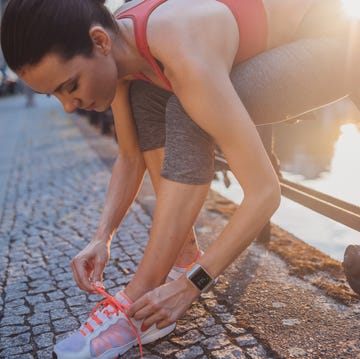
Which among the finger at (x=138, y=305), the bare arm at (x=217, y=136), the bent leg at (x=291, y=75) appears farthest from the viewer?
the bent leg at (x=291, y=75)

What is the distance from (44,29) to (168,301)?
0.88 m

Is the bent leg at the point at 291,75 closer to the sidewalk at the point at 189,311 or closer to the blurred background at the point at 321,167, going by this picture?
the blurred background at the point at 321,167

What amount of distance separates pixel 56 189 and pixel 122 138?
2.57m

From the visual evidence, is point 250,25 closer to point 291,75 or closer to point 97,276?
point 291,75

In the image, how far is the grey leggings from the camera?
1.68 metres

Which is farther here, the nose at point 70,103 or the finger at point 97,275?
the finger at point 97,275

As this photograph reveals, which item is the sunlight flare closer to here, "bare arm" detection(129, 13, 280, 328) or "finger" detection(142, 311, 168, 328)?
"bare arm" detection(129, 13, 280, 328)

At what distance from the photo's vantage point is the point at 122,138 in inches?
85.4

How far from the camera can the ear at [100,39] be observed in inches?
63.7

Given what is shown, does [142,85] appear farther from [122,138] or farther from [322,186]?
[322,186]

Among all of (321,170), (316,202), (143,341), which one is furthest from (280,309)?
(321,170)

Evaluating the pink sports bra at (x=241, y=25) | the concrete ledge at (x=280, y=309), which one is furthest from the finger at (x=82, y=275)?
the pink sports bra at (x=241, y=25)

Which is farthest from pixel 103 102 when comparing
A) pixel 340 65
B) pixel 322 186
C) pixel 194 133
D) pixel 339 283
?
pixel 322 186

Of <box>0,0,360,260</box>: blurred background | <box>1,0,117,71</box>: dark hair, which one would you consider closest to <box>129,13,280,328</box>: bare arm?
<box>1,0,117,71</box>: dark hair
